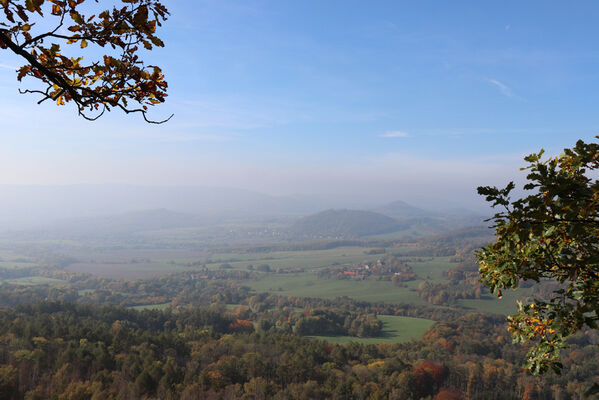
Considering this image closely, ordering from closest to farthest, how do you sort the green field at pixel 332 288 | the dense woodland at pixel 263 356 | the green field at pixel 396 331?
1. the dense woodland at pixel 263 356
2. the green field at pixel 396 331
3. the green field at pixel 332 288

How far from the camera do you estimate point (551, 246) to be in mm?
4051

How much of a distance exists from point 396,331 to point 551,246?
66.0m

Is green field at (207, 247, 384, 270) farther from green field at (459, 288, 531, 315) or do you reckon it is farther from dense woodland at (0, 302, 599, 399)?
dense woodland at (0, 302, 599, 399)

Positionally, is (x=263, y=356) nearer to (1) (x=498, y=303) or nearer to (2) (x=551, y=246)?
(2) (x=551, y=246)

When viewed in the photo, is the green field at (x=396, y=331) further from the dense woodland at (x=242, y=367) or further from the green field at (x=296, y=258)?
the green field at (x=296, y=258)

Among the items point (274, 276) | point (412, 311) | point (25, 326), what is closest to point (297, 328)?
point (412, 311)

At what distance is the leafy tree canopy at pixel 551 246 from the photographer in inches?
125

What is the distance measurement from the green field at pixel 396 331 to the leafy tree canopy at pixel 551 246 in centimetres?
5845

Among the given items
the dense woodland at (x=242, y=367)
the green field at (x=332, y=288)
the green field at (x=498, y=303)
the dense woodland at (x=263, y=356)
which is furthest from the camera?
the green field at (x=332, y=288)

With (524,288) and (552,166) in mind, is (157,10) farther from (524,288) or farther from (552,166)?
(524,288)

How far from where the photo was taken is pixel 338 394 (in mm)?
30000

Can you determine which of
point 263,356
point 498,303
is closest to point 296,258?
point 498,303

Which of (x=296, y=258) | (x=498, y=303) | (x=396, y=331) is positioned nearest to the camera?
(x=396, y=331)

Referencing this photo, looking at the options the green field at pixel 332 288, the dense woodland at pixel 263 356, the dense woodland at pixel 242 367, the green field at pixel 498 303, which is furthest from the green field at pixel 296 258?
the dense woodland at pixel 242 367
